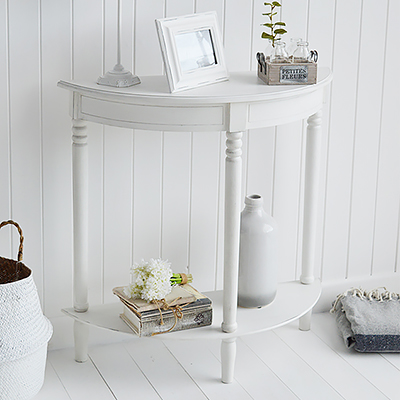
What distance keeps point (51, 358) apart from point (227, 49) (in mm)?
1080

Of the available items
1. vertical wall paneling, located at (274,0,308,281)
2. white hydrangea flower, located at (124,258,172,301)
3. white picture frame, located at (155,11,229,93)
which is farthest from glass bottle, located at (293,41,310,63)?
white hydrangea flower, located at (124,258,172,301)

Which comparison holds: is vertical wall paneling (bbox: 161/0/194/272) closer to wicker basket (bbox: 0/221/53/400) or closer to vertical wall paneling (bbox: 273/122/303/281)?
vertical wall paneling (bbox: 273/122/303/281)

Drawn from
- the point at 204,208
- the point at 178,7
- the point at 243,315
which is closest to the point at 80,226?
the point at 204,208

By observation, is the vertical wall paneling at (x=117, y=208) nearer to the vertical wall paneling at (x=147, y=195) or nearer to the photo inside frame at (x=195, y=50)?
the vertical wall paneling at (x=147, y=195)

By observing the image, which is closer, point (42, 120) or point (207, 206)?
point (42, 120)

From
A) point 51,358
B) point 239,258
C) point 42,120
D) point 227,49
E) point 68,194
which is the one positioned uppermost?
point 227,49

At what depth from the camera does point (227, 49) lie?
2014 millimetres

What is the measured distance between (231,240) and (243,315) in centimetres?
29

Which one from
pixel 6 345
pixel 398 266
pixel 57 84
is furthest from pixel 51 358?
pixel 398 266

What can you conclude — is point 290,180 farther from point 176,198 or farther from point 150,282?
point 150,282

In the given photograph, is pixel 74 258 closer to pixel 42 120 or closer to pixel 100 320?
pixel 100 320

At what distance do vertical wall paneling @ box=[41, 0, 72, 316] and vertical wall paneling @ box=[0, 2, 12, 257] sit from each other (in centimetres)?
10

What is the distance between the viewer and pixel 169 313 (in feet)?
5.95

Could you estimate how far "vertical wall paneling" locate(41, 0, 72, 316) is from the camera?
1825 mm
